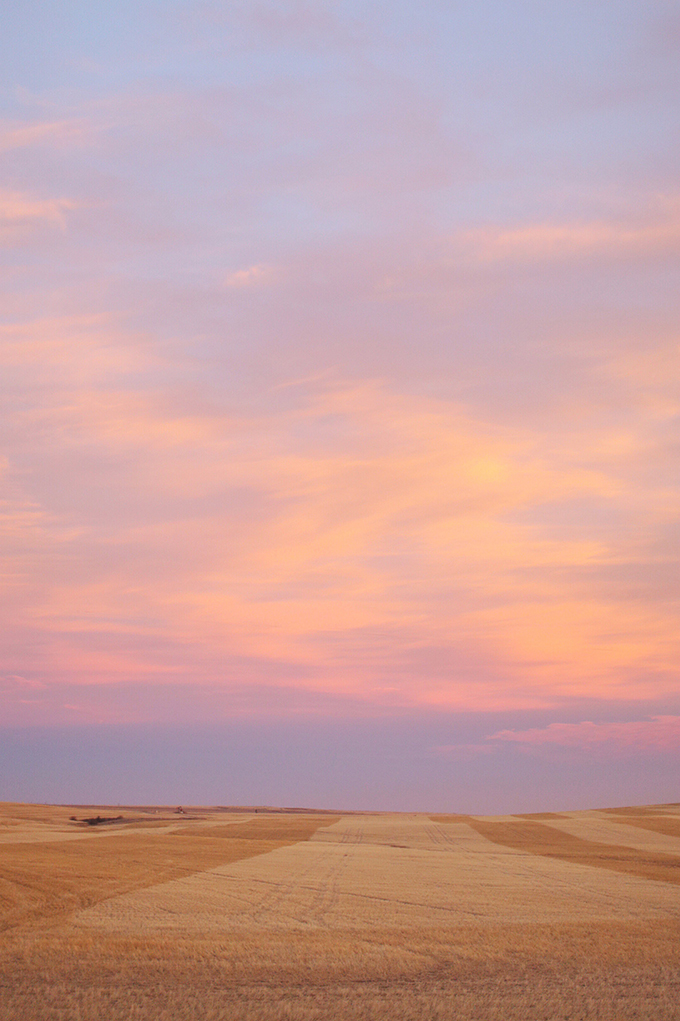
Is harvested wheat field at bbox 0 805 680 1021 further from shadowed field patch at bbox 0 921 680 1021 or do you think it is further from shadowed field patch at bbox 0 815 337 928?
shadowed field patch at bbox 0 815 337 928

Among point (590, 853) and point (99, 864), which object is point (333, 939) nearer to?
point (99, 864)

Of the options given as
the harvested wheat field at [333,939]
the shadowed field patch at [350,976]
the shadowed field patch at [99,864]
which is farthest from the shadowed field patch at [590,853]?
the shadowed field patch at [350,976]

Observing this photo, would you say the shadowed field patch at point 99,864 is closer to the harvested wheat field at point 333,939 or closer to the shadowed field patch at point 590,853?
the harvested wheat field at point 333,939

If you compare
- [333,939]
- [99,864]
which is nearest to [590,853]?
[99,864]

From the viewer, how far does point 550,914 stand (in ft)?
80.9

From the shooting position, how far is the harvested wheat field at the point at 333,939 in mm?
→ 16203

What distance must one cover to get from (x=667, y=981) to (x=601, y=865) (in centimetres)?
2353

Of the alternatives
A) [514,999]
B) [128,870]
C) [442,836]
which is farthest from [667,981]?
[442,836]

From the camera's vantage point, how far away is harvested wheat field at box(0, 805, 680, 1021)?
638 inches

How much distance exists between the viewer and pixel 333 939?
20734 millimetres

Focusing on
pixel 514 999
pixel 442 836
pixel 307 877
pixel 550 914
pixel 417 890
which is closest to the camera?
pixel 514 999

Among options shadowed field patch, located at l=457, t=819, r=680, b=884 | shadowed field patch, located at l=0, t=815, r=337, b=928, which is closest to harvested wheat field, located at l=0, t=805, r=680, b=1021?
shadowed field patch, located at l=0, t=815, r=337, b=928

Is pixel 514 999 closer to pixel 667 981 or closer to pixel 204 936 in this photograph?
pixel 667 981

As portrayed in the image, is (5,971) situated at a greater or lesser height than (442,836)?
greater
